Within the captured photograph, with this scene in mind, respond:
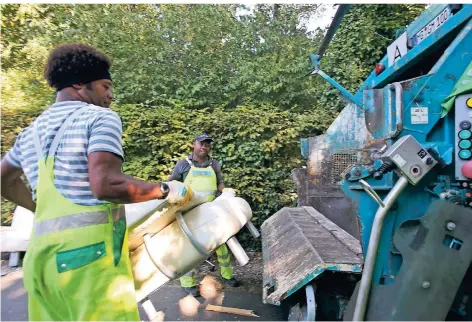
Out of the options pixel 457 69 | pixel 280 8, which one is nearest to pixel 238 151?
pixel 457 69

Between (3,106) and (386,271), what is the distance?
18.8 ft

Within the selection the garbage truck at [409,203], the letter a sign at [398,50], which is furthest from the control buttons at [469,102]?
the letter a sign at [398,50]

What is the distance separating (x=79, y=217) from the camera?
1354 millimetres

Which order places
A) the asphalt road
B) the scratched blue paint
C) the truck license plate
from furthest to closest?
the asphalt road < the truck license plate < the scratched blue paint

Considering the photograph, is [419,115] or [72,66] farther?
[419,115]

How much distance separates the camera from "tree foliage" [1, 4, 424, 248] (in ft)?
17.3

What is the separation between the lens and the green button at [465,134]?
1.80 metres

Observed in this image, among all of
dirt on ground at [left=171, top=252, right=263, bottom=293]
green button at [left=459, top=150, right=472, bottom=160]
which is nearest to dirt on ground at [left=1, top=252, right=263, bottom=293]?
dirt on ground at [left=171, top=252, right=263, bottom=293]

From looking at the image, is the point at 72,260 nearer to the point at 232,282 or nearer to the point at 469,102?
the point at 469,102

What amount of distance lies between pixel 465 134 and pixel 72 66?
1789mm

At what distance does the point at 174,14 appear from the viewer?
816 cm

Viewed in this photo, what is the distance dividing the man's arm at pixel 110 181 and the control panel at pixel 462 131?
1506 mm

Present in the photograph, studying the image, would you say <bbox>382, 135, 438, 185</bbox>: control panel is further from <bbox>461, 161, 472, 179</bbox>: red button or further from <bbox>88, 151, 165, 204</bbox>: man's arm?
<bbox>88, 151, 165, 204</bbox>: man's arm

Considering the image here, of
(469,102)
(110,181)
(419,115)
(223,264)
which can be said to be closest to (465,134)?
(469,102)
